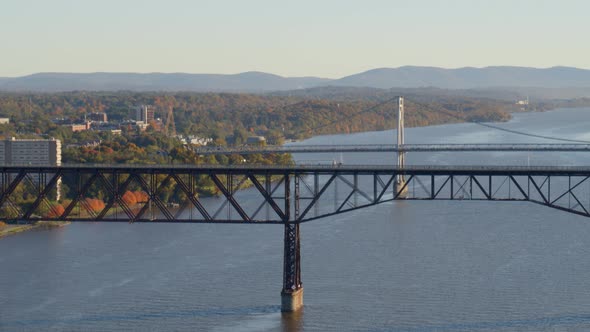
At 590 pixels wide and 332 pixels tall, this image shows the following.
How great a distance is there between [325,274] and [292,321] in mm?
6117

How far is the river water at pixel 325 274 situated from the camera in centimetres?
3538

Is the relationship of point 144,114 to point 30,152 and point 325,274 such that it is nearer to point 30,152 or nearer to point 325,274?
point 30,152

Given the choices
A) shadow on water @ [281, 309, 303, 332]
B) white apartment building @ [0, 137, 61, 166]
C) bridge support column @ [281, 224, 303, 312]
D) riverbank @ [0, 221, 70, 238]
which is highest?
white apartment building @ [0, 137, 61, 166]

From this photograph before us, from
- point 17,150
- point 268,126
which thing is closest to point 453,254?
point 17,150

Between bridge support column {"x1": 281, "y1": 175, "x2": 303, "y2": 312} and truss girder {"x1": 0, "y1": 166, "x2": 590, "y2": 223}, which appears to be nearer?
bridge support column {"x1": 281, "y1": 175, "x2": 303, "y2": 312}

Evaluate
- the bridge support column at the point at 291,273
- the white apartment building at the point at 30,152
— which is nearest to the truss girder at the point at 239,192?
the bridge support column at the point at 291,273

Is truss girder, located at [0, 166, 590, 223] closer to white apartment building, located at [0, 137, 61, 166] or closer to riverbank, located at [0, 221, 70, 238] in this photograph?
riverbank, located at [0, 221, 70, 238]

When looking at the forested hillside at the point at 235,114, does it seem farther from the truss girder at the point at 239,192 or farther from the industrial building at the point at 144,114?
the truss girder at the point at 239,192

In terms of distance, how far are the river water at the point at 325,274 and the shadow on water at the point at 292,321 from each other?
61mm

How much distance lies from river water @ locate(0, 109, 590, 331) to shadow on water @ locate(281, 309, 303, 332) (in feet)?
0.20

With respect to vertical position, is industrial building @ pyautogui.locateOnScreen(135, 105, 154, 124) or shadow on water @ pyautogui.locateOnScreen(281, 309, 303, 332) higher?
industrial building @ pyautogui.locateOnScreen(135, 105, 154, 124)

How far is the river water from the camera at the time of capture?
3538cm

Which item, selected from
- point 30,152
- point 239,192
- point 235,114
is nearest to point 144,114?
point 235,114

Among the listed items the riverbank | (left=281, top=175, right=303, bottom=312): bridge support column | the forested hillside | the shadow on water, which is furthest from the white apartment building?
the shadow on water
